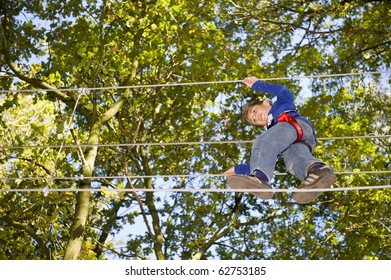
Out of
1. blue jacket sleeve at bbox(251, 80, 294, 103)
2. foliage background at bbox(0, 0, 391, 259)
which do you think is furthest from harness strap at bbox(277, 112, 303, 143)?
foliage background at bbox(0, 0, 391, 259)

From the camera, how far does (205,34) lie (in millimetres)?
9180

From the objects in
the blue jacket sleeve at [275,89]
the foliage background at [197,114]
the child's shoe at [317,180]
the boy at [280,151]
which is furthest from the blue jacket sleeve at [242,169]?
the foliage background at [197,114]

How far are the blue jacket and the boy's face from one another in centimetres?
4

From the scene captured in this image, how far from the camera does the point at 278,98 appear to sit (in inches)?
158

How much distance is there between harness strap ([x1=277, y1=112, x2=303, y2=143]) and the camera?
3902mm

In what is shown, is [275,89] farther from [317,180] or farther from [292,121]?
[317,180]

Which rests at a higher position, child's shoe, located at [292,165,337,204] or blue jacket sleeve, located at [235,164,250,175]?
blue jacket sleeve, located at [235,164,250,175]

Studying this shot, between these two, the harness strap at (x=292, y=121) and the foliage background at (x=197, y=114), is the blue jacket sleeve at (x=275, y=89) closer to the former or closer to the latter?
the harness strap at (x=292, y=121)

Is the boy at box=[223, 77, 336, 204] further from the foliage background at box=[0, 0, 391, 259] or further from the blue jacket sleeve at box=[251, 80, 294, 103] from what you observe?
the foliage background at box=[0, 0, 391, 259]

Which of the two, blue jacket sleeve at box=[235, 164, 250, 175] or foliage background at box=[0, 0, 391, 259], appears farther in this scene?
foliage background at box=[0, 0, 391, 259]

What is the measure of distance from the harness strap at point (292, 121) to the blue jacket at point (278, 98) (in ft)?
0.14

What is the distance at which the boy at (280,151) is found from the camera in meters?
3.62

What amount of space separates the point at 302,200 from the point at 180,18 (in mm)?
6253
